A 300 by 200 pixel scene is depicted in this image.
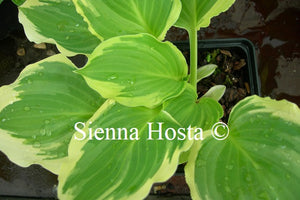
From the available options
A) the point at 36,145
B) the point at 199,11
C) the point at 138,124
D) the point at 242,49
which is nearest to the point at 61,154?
the point at 36,145

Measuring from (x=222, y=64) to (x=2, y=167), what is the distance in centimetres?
76

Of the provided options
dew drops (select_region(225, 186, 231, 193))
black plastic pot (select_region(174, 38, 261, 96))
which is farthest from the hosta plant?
black plastic pot (select_region(174, 38, 261, 96))

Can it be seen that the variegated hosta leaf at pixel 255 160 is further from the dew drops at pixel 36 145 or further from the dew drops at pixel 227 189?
the dew drops at pixel 36 145

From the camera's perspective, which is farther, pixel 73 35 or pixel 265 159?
pixel 73 35

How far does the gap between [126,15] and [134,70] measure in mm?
114

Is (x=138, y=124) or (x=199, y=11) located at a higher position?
(x=199, y=11)

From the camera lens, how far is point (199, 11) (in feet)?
2.10

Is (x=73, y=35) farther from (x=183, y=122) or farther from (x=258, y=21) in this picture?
(x=258, y=21)

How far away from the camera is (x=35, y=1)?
0.66 metres

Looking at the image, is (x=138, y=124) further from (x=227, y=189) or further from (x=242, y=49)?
(x=242, y=49)

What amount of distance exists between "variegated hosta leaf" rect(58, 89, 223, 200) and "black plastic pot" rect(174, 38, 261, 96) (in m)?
0.34

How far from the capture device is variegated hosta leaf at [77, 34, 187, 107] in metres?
0.50

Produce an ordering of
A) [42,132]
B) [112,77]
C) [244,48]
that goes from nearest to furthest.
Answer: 1. [112,77]
2. [42,132]
3. [244,48]

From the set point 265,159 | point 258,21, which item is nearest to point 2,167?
point 265,159
